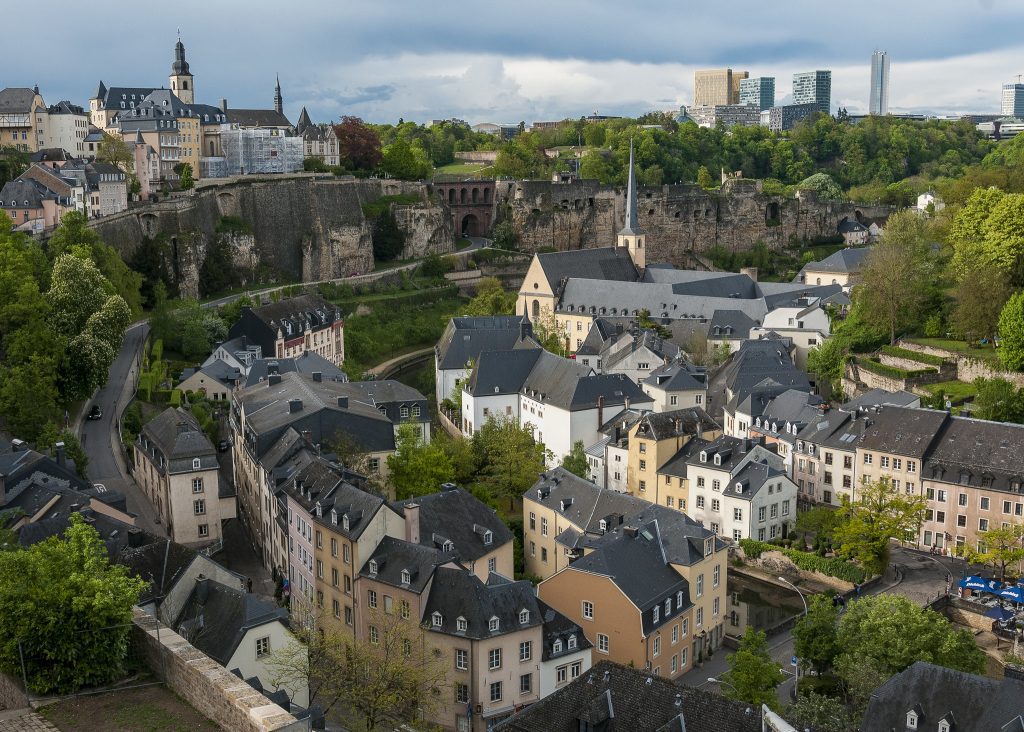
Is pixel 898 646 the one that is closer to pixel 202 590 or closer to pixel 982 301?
pixel 202 590

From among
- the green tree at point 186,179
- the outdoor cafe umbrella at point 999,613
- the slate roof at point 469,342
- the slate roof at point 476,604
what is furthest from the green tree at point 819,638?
the green tree at point 186,179

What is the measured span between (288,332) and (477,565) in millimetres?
29569

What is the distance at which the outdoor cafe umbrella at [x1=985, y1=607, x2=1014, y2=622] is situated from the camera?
33375 millimetres

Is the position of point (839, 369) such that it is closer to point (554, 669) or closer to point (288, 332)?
point (288, 332)

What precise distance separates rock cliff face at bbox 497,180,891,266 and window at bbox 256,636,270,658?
7124 cm

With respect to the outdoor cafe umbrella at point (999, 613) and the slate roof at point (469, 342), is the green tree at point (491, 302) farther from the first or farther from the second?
the outdoor cafe umbrella at point (999, 613)

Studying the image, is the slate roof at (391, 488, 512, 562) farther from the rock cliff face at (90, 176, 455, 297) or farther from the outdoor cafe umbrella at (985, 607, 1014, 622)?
the rock cliff face at (90, 176, 455, 297)

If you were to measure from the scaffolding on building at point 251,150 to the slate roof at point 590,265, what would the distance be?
23.2 metres

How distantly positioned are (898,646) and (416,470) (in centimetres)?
1684

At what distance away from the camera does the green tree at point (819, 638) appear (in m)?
29.3

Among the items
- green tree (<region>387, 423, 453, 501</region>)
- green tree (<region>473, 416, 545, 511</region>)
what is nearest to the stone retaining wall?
green tree (<region>387, 423, 453, 501</region>)

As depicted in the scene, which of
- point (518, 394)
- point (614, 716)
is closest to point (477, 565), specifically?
point (614, 716)

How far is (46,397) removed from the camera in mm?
41469

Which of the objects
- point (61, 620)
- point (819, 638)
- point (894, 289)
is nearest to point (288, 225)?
point (894, 289)
